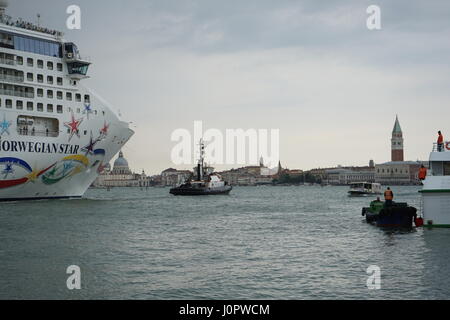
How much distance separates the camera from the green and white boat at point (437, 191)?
27562 mm

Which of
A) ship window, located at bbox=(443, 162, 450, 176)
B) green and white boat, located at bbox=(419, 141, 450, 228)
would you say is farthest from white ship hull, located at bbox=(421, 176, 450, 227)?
ship window, located at bbox=(443, 162, 450, 176)

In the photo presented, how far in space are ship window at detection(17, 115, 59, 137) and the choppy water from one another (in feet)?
47.8

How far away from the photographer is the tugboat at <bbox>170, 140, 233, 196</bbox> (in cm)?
9462

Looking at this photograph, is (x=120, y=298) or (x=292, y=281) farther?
(x=292, y=281)

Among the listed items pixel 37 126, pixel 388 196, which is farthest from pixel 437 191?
pixel 37 126

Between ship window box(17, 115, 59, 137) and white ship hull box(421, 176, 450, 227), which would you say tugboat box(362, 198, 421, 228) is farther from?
ship window box(17, 115, 59, 137)

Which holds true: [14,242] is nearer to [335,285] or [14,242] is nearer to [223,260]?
[223,260]

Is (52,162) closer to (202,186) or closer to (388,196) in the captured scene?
(388,196)
